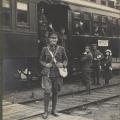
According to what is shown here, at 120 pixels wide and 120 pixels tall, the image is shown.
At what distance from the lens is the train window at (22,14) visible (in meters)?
14.2

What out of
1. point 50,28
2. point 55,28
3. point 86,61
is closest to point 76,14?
point 55,28

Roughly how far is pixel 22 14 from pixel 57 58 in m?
6.48

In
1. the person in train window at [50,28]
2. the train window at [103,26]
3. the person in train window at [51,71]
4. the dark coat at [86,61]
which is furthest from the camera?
the train window at [103,26]

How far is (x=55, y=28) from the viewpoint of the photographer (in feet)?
55.7

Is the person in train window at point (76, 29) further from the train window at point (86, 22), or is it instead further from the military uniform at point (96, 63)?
the military uniform at point (96, 63)

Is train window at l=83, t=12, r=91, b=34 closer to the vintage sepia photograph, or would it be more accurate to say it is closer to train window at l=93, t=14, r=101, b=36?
the vintage sepia photograph

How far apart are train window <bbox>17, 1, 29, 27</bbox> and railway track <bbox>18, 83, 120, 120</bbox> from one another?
10.2 ft

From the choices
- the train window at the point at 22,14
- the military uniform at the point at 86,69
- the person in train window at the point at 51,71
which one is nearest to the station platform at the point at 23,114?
the person in train window at the point at 51,71

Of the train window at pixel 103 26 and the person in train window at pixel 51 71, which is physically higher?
the train window at pixel 103 26

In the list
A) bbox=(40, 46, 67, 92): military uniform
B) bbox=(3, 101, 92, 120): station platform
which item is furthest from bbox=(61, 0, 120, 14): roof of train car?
bbox=(40, 46, 67, 92): military uniform

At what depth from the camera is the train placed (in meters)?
13.8

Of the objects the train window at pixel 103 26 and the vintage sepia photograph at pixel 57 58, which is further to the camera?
the train window at pixel 103 26

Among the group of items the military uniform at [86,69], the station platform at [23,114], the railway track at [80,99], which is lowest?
the railway track at [80,99]

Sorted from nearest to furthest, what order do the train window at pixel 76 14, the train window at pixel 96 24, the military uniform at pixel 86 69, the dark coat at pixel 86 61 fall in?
the military uniform at pixel 86 69 < the dark coat at pixel 86 61 < the train window at pixel 76 14 < the train window at pixel 96 24
